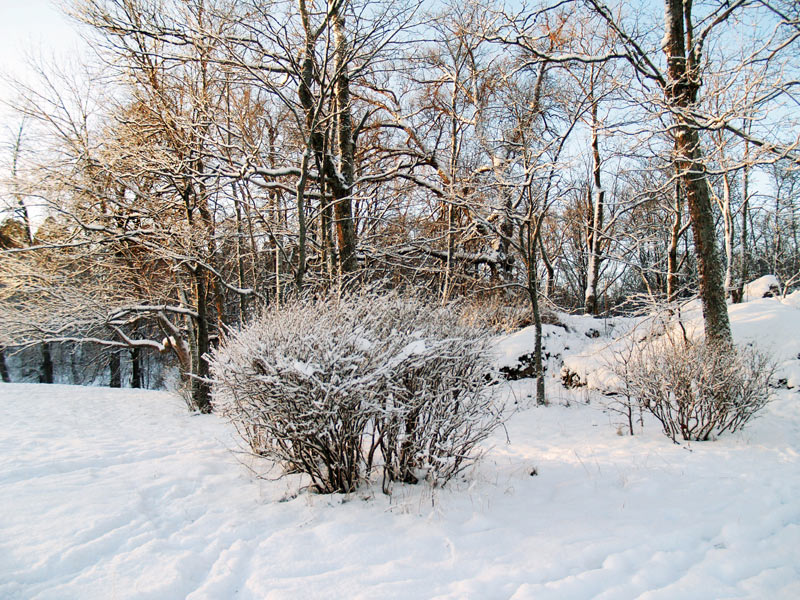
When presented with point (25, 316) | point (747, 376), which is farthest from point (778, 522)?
point (25, 316)

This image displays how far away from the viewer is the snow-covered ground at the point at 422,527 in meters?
2.32

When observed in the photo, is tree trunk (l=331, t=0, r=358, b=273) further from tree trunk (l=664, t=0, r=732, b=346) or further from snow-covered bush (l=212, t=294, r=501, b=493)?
tree trunk (l=664, t=0, r=732, b=346)

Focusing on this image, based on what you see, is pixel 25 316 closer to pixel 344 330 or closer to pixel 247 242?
pixel 247 242

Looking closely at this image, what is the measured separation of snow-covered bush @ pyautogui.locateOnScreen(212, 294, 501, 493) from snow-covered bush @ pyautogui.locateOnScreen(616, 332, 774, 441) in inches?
99.5

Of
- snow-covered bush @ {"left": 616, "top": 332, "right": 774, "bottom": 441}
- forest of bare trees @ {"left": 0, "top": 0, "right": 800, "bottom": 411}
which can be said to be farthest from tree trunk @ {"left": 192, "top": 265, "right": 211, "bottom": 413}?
snow-covered bush @ {"left": 616, "top": 332, "right": 774, "bottom": 441}

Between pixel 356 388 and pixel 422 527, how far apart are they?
1.12m

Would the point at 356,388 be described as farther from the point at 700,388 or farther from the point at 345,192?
the point at 345,192

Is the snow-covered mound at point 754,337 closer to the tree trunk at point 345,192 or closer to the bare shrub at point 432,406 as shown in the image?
the bare shrub at point 432,406

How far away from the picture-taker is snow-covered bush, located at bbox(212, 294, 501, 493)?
3.17 metres

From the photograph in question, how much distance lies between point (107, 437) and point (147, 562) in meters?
4.52

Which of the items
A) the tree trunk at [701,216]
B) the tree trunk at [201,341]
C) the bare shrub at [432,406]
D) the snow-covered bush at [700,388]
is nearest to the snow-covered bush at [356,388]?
the bare shrub at [432,406]

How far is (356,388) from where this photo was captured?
306cm

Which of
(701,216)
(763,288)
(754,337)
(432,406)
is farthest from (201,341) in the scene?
(763,288)

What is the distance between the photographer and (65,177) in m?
8.76
